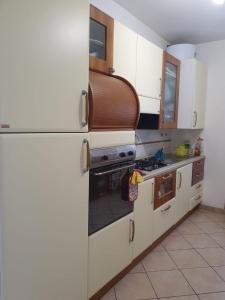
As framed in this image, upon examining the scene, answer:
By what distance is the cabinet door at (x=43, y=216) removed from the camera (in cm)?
101

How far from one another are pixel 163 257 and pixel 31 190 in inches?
66.8

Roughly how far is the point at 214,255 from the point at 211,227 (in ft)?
2.22

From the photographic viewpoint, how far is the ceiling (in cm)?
224

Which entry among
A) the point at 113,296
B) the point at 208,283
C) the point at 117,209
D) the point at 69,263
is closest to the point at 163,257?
the point at 208,283

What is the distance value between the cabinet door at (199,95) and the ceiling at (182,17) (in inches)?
15.1

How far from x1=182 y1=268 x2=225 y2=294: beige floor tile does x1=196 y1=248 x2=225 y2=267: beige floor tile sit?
129 mm

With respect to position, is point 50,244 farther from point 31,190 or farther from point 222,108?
point 222,108

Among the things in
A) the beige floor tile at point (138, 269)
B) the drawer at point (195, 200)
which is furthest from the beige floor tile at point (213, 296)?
the drawer at point (195, 200)

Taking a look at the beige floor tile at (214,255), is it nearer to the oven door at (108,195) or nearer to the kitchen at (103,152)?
the kitchen at (103,152)

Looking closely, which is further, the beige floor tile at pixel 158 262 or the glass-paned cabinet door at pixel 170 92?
the glass-paned cabinet door at pixel 170 92

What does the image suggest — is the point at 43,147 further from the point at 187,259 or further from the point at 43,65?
the point at 187,259

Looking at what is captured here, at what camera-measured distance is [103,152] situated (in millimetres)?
1523

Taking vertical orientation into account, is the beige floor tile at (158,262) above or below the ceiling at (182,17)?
below

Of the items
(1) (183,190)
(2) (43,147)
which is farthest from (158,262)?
(2) (43,147)
